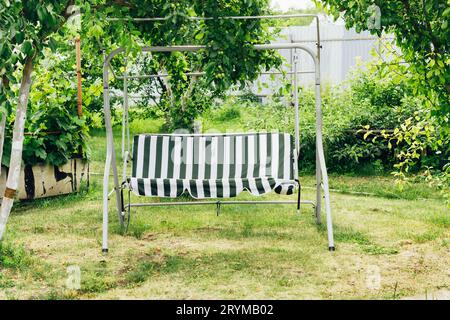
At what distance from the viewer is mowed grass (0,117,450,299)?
344cm

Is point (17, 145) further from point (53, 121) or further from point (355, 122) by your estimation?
point (355, 122)

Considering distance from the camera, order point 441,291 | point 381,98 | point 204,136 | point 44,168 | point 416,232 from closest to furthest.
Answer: point 441,291 < point 416,232 < point 204,136 < point 44,168 < point 381,98

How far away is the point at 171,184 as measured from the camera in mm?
4504

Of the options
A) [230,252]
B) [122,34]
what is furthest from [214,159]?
[122,34]

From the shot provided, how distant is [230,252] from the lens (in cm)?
428

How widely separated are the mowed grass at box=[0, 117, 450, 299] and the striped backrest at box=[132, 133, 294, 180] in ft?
1.45

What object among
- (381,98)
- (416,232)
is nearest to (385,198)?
(416,232)

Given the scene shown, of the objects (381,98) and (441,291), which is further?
(381,98)

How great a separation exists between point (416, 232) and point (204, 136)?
6.08ft

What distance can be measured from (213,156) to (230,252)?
111 centimetres

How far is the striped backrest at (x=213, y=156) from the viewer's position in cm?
502

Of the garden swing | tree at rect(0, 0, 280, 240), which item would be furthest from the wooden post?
tree at rect(0, 0, 280, 240)
